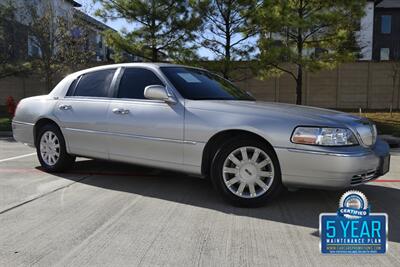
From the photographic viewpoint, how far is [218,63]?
590 inches

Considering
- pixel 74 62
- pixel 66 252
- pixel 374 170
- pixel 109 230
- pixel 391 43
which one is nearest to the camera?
pixel 66 252

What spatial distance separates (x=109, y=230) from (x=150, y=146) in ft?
4.91

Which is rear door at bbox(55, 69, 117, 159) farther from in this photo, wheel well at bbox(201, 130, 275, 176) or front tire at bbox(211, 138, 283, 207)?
front tire at bbox(211, 138, 283, 207)

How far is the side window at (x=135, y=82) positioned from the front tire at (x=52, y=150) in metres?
1.29

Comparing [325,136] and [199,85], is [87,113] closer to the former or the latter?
[199,85]

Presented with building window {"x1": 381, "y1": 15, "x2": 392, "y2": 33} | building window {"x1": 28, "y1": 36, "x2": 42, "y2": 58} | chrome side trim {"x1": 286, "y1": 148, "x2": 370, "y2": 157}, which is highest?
building window {"x1": 381, "y1": 15, "x2": 392, "y2": 33}

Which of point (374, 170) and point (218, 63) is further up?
point (218, 63)

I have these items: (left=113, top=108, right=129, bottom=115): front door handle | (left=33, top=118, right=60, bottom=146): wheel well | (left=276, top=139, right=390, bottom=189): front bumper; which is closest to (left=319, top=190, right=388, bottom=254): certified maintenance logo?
(left=276, top=139, right=390, bottom=189): front bumper

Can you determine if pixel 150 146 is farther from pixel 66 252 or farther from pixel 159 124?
pixel 66 252

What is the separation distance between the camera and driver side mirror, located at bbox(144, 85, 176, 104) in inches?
205

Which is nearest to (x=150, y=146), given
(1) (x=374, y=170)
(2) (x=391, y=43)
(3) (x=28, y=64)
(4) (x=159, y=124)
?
(4) (x=159, y=124)

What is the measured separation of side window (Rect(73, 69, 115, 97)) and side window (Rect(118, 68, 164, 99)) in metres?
0.28

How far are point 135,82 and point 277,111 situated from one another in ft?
6.68

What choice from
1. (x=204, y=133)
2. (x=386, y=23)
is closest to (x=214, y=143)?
(x=204, y=133)
